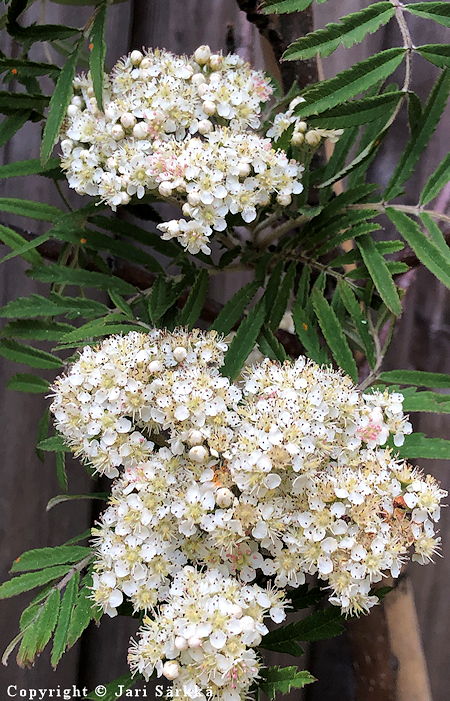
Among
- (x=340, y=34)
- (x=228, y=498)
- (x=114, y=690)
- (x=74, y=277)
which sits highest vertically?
(x=340, y=34)

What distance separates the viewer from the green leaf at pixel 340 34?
1.48 ft

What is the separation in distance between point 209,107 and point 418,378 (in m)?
0.39

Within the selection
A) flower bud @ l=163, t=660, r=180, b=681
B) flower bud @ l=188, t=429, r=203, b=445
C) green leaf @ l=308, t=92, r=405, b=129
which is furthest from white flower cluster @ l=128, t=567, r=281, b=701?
green leaf @ l=308, t=92, r=405, b=129

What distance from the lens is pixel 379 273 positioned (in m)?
0.57

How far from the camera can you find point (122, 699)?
2.87ft

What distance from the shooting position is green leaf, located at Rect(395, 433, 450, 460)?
0.53 metres

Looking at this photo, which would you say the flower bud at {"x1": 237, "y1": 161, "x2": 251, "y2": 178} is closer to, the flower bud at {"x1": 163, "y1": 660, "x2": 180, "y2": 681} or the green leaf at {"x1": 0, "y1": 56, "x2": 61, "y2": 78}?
the green leaf at {"x1": 0, "y1": 56, "x2": 61, "y2": 78}

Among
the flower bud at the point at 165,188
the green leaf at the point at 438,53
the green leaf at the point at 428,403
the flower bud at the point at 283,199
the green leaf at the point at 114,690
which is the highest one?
the green leaf at the point at 438,53

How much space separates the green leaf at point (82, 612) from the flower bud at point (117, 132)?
0.47 meters

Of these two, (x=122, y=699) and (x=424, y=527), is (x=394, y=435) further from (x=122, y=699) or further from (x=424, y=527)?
(x=122, y=699)

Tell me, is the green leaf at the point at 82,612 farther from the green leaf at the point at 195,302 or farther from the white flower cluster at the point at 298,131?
the white flower cluster at the point at 298,131

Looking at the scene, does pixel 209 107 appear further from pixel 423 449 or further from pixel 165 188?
pixel 423 449

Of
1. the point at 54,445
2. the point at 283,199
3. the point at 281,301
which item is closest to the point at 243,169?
the point at 283,199

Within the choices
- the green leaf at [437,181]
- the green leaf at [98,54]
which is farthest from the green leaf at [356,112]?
the green leaf at [98,54]
